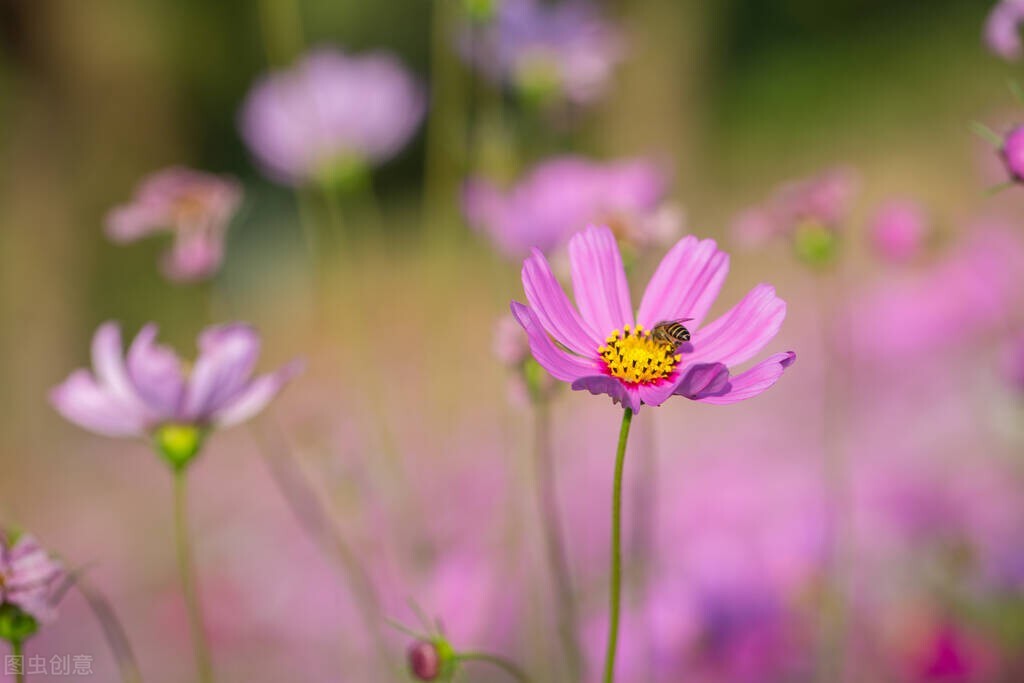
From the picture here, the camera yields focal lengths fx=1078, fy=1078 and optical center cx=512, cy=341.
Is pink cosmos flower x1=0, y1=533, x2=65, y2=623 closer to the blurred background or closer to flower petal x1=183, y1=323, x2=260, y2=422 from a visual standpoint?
flower petal x1=183, y1=323, x2=260, y2=422

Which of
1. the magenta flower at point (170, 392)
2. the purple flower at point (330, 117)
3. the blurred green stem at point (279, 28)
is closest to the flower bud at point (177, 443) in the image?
the magenta flower at point (170, 392)

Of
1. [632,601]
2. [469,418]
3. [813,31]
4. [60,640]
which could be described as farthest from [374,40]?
[632,601]

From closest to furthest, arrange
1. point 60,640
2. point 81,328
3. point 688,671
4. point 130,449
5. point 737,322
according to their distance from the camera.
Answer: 1. point 737,322
2. point 688,671
3. point 60,640
4. point 130,449
5. point 81,328

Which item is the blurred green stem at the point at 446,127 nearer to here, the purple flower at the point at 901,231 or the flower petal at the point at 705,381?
the purple flower at the point at 901,231

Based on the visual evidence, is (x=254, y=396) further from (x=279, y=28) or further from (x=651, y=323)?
(x=279, y=28)

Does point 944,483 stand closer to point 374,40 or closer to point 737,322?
point 737,322
